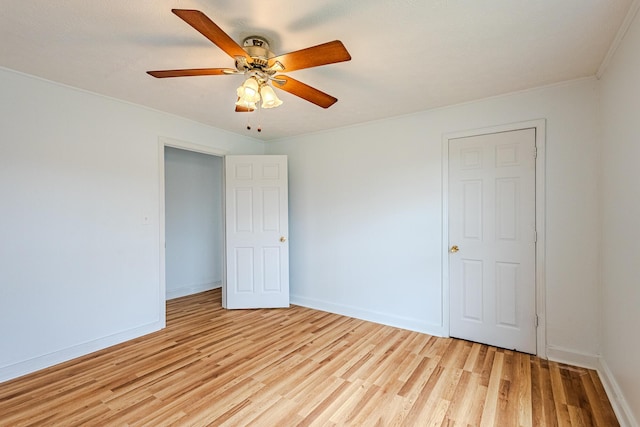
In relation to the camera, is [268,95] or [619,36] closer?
[619,36]

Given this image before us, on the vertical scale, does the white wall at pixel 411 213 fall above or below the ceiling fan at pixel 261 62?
below

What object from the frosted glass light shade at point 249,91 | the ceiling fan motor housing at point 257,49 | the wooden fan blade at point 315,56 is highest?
the ceiling fan motor housing at point 257,49

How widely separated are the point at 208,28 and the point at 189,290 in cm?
431

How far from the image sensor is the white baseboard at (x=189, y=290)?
4.53 metres

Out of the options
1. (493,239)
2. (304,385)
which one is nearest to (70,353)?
(304,385)

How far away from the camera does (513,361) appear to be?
8.41ft

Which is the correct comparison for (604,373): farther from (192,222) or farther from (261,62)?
(192,222)

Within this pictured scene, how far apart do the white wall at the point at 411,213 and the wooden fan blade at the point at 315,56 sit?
193 centimetres

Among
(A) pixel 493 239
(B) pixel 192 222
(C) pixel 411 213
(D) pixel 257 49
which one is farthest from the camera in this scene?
(B) pixel 192 222

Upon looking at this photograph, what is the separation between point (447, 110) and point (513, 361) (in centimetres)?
245

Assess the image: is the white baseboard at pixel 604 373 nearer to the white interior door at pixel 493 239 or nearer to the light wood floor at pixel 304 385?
the light wood floor at pixel 304 385

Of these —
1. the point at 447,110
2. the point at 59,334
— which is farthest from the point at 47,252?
the point at 447,110

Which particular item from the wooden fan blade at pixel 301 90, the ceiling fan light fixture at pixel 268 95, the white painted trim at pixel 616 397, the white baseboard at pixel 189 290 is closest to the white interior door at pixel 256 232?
the white baseboard at pixel 189 290

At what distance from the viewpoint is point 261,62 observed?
1.79 m
